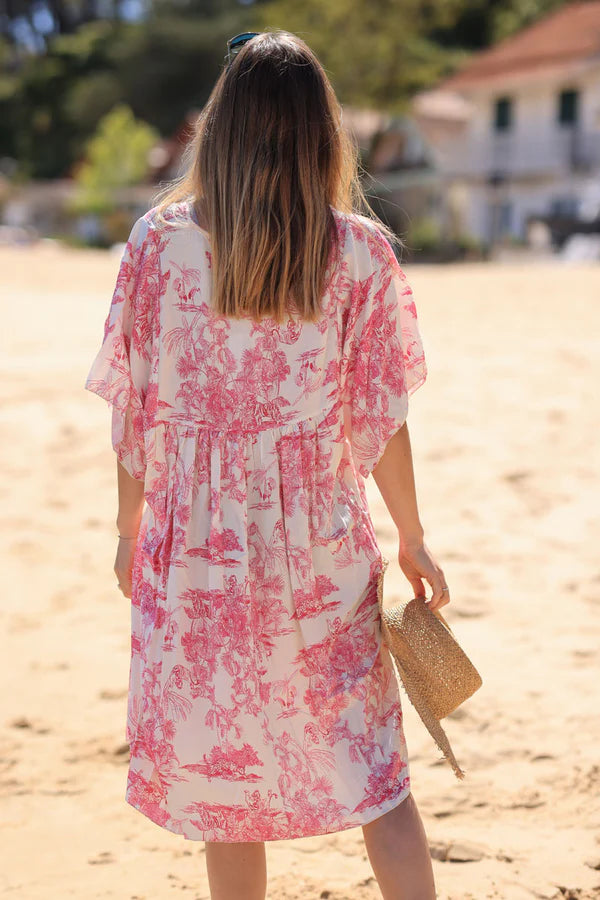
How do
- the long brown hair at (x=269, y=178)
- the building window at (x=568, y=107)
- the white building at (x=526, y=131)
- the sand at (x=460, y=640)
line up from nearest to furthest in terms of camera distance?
1. the long brown hair at (x=269, y=178)
2. the sand at (x=460, y=640)
3. the white building at (x=526, y=131)
4. the building window at (x=568, y=107)

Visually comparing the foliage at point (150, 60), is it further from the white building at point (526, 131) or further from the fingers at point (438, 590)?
the fingers at point (438, 590)

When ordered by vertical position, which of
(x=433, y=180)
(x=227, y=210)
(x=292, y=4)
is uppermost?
(x=292, y=4)

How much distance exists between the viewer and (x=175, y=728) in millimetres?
1674

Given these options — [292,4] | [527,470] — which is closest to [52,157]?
[292,4]

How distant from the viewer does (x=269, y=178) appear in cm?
160

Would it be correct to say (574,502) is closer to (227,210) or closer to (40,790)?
(40,790)

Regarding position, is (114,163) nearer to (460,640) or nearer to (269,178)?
(460,640)

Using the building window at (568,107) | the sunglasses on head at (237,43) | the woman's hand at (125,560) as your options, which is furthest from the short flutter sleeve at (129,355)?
the building window at (568,107)

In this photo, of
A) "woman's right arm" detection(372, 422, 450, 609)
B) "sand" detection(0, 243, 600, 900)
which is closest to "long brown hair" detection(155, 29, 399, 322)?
"woman's right arm" detection(372, 422, 450, 609)

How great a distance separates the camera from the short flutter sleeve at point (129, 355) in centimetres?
169

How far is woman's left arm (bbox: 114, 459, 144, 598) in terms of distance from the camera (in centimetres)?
180

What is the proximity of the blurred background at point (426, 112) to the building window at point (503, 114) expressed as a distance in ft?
0.14

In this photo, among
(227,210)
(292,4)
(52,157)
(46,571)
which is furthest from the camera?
(52,157)

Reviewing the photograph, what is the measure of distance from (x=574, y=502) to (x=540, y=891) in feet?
9.67
